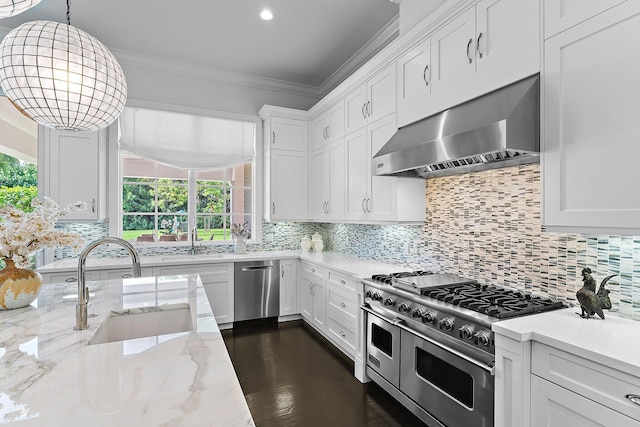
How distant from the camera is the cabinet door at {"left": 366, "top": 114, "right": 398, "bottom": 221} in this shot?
2.88 m

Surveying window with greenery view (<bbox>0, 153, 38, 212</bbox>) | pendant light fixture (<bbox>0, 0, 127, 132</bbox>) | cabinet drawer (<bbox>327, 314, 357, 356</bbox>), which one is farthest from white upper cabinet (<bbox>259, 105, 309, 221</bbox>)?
pendant light fixture (<bbox>0, 0, 127, 132</bbox>)

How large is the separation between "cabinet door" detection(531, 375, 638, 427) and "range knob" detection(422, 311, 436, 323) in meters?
0.62

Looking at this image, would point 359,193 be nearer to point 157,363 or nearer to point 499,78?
point 499,78

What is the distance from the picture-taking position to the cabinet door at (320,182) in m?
4.10

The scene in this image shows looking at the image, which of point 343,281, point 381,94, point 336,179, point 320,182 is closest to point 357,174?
point 336,179

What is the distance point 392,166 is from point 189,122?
9.70 ft

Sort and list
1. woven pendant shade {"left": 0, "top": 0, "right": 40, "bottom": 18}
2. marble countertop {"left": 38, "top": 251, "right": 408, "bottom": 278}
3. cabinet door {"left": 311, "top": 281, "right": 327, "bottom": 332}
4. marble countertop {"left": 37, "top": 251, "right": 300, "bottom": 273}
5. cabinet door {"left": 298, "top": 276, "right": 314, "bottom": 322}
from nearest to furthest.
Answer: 1. woven pendant shade {"left": 0, "top": 0, "right": 40, "bottom": 18}
2. marble countertop {"left": 38, "top": 251, "right": 408, "bottom": 278}
3. marble countertop {"left": 37, "top": 251, "right": 300, "bottom": 273}
4. cabinet door {"left": 311, "top": 281, "right": 327, "bottom": 332}
5. cabinet door {"left": 298, "top": 276, "right": 314, "bottom": 322}

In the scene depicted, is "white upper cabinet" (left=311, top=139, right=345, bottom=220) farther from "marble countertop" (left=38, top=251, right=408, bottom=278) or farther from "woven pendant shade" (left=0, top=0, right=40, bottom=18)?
"woven pendant shade" (left=0, top=0, right=40, bottom=18)

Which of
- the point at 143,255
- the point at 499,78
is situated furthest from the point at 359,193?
the point at 143,255

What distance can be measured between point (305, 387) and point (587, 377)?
1.97 meters

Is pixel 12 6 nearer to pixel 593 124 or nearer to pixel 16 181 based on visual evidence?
pixel 593 124

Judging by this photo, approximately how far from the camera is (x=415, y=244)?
124 inches

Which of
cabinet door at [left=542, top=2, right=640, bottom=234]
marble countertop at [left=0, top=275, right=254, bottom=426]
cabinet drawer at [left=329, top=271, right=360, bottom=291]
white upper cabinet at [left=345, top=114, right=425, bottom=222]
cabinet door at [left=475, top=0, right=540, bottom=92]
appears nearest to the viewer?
marble countertop at [left=0, top=275, right=254, bottom=426]

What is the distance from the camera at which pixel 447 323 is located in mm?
1929
